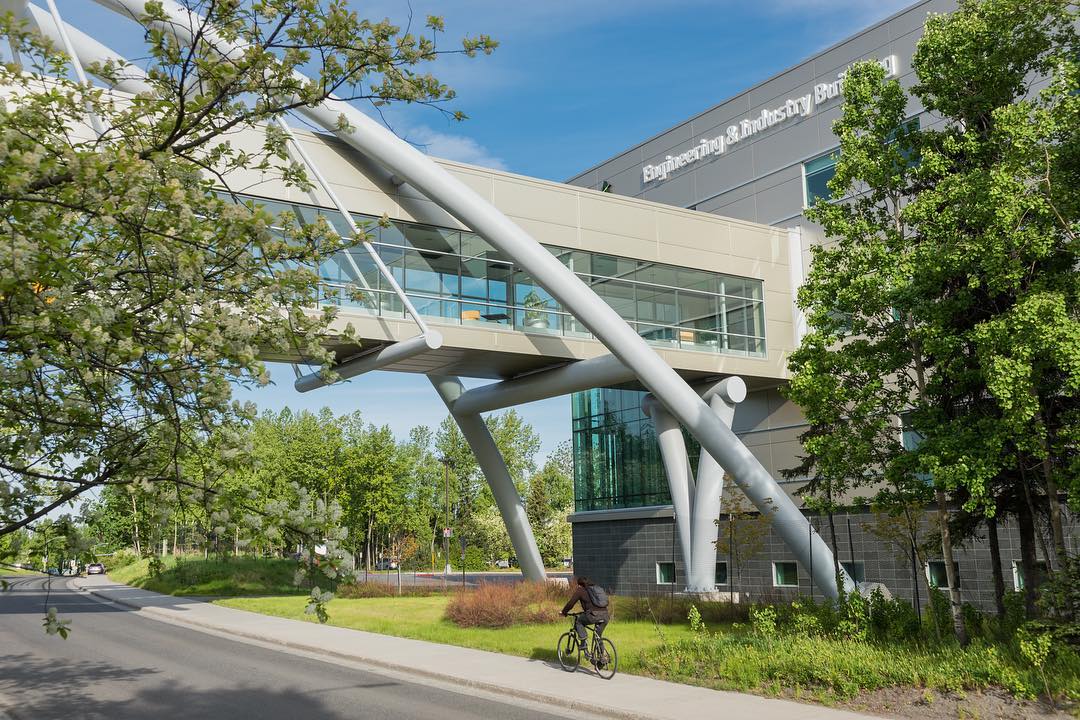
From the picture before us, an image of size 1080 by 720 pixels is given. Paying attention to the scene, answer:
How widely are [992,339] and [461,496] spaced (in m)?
76.9

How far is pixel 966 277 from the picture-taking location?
14680mm

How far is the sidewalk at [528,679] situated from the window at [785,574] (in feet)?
39.7

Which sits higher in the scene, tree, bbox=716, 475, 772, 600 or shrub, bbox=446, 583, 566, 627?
tree, bbox=716, 475, 772, 600

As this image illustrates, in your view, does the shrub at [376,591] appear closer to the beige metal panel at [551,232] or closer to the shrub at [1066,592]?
the beige metal panel at [551,232]

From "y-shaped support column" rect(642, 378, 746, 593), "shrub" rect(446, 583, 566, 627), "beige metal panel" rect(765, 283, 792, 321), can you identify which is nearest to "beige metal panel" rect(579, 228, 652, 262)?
"beige metal panel" rect(765, 283, 792, 321)

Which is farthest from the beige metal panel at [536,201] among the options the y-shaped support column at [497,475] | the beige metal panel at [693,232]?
the y-shaped support column at [497,475]

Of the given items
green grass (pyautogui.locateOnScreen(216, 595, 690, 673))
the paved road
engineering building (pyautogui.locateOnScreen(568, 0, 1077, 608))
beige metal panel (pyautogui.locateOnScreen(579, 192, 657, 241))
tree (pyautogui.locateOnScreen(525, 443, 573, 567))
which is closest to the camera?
the paved road

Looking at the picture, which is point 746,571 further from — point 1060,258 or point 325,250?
point 325,250

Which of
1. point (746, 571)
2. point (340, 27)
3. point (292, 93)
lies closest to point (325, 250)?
point (292, 93)

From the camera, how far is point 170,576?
43906mm

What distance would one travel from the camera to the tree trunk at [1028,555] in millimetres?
14016

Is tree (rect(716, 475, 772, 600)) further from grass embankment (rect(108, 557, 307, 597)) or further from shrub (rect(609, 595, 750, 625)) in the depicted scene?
grass embankment (rect(108, 557, 307, 597))

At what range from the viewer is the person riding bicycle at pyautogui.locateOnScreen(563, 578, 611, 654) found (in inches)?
585

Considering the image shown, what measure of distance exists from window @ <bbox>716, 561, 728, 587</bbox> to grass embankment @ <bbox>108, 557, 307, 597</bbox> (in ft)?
57.0
